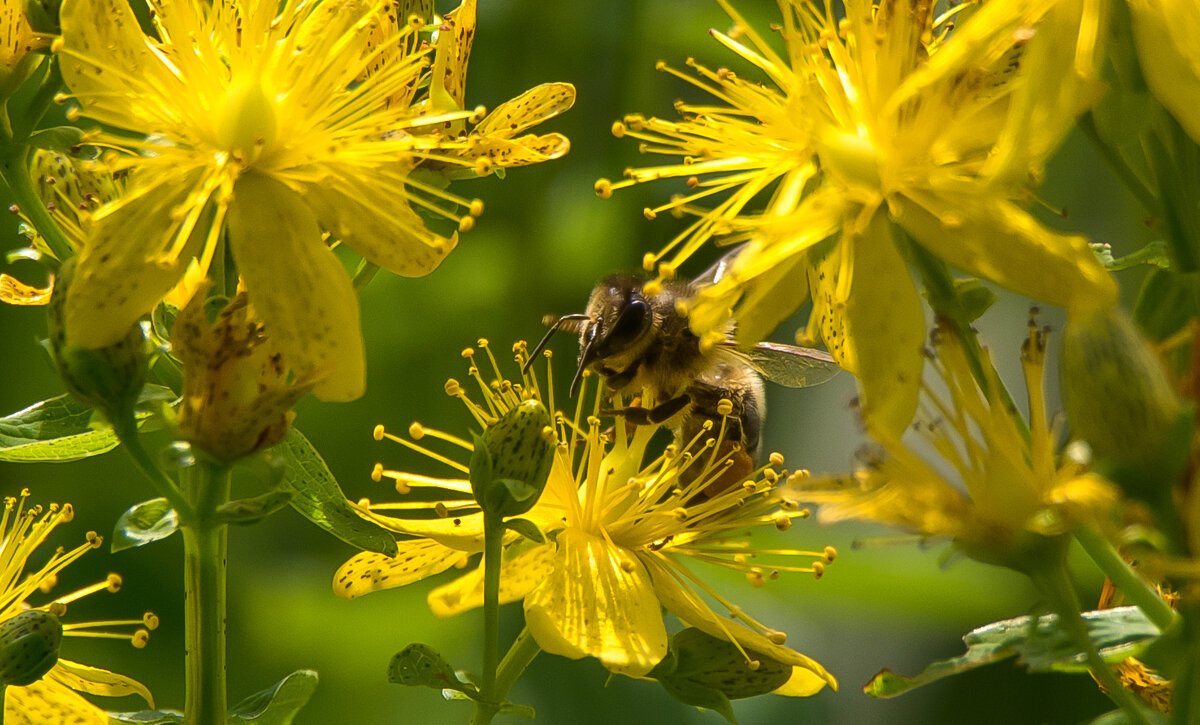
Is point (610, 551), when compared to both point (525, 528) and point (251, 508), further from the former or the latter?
point (251, 508)

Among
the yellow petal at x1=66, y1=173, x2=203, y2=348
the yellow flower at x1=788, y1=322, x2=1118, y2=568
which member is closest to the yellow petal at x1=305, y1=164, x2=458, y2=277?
the yellow petal at x1=66, y1=173, x2=203, y2=348

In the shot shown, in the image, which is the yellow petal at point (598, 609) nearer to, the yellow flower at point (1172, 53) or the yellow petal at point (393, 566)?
the yellow petal at point (393, 566)

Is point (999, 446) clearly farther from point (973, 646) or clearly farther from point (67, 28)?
point (67, 28)

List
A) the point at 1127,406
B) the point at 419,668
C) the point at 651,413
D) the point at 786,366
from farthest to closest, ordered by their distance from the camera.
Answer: the point at 786,366 → the point at 651,413 → the point at 419,668 → the point at 1127,406

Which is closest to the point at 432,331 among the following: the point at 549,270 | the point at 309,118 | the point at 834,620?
the point at 549,270

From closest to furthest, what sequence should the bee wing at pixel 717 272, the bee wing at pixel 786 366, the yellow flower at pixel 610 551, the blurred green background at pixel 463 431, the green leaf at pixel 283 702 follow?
1. the green leaf at pixel 283 702
2. the yellow flower at pixel 610 551
3. the bee wing at pixel 717 272
4. the bee wing at pixel 786 366
5. the blurred green background at pixel 463 431

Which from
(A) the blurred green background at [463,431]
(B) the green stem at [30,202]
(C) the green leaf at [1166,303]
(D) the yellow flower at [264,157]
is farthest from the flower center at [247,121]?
(A) the blurred green background at [463,431]

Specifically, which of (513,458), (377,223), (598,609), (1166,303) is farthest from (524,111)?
(1166,303)
